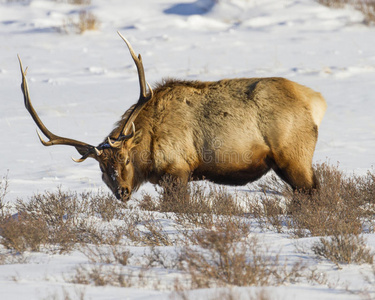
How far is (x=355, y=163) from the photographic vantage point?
9172 mm

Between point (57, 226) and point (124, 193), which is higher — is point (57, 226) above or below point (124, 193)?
above

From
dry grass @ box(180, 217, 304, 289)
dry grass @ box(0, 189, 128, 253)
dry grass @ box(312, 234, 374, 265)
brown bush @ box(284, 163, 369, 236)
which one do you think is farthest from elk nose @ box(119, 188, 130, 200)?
dry grass @ box(312, 234, 374, 265)

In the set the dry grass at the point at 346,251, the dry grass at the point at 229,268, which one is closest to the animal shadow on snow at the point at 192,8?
the dry grass at the point at 346,251

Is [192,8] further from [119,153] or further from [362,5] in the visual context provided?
[119,153]

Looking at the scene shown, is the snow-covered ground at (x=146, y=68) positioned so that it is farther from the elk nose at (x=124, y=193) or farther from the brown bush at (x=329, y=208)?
the elk nose at (x=124, y=193)

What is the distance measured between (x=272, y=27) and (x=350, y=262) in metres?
16.4

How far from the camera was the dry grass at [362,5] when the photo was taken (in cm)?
1930

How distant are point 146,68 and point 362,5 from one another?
904cm

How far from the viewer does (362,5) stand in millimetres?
20344

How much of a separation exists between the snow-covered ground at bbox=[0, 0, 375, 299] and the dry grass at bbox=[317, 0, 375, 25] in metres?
0.29

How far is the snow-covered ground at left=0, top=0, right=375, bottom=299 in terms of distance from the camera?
27.1ft

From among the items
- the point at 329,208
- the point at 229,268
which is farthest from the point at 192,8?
the point at 229,268

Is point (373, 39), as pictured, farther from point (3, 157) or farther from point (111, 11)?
point (3, 157)

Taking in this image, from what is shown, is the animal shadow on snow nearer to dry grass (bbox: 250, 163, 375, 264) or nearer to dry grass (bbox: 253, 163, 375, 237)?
dry grass (bbox: 250, 163, 375, 264)
